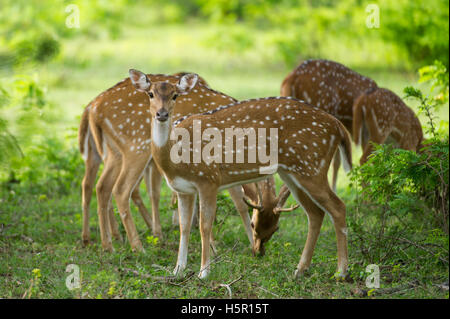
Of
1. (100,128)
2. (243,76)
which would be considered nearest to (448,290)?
(100,128)

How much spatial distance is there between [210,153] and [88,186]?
6.34ft

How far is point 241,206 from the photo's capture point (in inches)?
290

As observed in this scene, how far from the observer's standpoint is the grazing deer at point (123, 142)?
716 cm

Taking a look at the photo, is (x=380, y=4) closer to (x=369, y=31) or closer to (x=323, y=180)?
(x=369, y=31)

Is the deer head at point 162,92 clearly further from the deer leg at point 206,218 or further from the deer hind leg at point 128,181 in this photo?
the deer hind leg at point 128,181

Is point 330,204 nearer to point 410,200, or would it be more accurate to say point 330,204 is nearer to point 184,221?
point 410,200

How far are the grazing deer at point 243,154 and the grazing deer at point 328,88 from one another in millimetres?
2912

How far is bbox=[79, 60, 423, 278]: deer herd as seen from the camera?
6.22 m

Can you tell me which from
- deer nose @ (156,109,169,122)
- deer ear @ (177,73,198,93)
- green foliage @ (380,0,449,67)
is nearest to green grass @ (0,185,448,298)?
deer nose @ (156,109,169,122)

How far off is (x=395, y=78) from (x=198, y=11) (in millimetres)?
15495

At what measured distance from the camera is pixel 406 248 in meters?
6.40

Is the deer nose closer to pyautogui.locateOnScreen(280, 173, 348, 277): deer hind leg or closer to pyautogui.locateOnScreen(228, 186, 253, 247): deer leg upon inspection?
pyautogui.locateOnScreen(280, 173, 348, 277): deer hind leg

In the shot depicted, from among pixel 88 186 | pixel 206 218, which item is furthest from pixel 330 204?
pixel 88 186

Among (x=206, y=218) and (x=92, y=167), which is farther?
(x=92, y=167)
